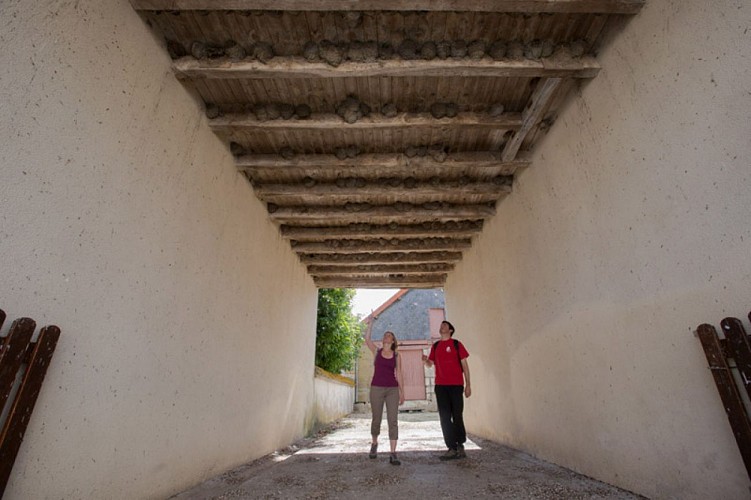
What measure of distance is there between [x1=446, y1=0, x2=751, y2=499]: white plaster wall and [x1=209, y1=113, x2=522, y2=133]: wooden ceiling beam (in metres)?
1.00

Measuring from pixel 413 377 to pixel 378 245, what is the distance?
12490mm

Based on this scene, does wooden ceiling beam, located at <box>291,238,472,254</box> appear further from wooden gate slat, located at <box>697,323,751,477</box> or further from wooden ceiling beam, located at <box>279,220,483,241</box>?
wooden gate slat, located at <box>697,323,751,477</box>

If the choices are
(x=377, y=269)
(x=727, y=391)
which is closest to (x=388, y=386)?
(x=727, y=391)

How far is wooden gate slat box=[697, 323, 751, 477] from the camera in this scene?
81.4 inches

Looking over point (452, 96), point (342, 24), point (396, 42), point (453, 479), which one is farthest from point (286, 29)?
point (453, 479)

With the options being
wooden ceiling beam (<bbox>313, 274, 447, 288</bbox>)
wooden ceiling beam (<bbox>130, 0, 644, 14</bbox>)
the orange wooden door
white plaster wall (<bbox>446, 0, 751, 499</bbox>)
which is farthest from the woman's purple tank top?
the orange wooden door

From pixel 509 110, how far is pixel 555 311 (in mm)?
2243

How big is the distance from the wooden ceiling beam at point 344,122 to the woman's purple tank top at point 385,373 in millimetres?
2784

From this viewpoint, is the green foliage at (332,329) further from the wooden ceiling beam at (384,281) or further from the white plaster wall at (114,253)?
the white plaster wall at (114,253)

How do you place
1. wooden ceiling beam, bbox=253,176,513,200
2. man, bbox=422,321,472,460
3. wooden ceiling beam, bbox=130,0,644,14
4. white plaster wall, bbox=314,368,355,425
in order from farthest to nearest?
1. white plaster wall, bbox=314,368,355,425
2. wooden ceiling beam, bbox=253,176,513,200
3. man, bbox=422,321,472,460
4. wooden ceiling beam, bbox=130,0,644,14

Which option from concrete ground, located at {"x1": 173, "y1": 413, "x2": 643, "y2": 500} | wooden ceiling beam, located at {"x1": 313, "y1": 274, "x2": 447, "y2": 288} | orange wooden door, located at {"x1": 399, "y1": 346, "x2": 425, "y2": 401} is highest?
wooden ceiling beam, located at {"x1": 313, "y1": 274, "x2": 447, "y2": 288}

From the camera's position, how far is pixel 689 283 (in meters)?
2.47

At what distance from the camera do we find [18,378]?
6.23 feet

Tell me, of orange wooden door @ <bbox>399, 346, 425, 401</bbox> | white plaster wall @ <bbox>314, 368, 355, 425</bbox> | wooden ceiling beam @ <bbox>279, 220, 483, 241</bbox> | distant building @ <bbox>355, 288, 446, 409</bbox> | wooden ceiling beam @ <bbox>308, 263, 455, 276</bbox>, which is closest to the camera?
wooden ceiling beam @ <bbox>279, 220, 483, 241</bbox>
